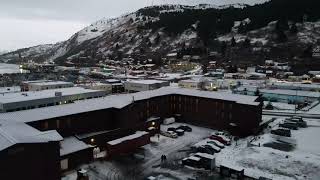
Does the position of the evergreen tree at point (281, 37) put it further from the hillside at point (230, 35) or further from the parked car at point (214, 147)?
the parked car at point (214, 147)

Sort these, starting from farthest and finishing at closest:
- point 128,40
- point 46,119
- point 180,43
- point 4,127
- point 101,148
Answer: point 128,40 → point 180,43 → point 101,148 → point 46,119 → point 4,127

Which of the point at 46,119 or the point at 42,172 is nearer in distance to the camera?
the point at 42,172

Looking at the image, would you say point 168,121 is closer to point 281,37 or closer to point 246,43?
point 246,43

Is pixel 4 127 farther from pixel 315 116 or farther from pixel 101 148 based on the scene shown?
pixel 315 116

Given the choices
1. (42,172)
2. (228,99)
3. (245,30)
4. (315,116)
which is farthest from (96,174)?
(245,30)

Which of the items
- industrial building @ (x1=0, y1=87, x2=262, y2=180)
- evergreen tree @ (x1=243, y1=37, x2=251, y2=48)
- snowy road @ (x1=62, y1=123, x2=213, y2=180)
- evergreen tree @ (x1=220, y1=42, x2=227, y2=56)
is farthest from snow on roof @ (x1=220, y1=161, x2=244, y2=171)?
evergreen tree @ (x1=243, y1=37, x2=251, y2=48)

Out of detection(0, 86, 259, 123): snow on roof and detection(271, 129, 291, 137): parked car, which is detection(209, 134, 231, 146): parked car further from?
detection(271, 129, 291, 137): parked car

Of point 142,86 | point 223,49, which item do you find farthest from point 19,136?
point 223,49

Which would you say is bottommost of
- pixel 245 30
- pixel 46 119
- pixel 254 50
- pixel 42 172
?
pixel 42 172
